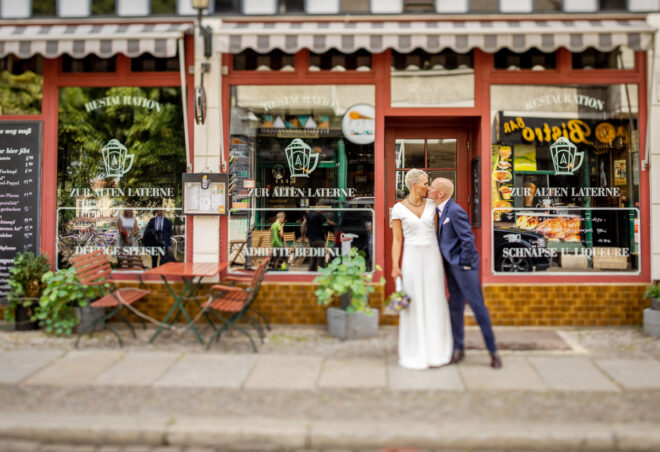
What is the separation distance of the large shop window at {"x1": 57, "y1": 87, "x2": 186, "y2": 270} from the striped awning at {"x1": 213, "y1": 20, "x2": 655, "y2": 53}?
157 centimetres

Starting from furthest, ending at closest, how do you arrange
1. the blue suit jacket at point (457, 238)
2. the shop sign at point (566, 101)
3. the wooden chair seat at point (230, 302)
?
the shop sign at point (566, 101) → the wooden chair seat at point (230, 302) → the blue suit jacket at point (457, 238)

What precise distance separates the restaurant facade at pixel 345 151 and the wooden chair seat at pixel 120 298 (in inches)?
27.0

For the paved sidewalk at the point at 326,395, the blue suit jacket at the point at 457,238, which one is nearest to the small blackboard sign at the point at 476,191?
the paved sidewalk at the point at 326,395

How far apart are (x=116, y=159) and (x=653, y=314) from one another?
7.22 metres

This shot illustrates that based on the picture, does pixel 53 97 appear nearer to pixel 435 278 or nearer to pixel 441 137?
pixel 441 137

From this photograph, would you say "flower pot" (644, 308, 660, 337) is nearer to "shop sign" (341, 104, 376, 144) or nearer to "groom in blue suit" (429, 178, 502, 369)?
"groom in blue suit" (429, 178, 502, 369)

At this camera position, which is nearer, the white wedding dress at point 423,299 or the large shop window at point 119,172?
the white wedding dress at point 423,299

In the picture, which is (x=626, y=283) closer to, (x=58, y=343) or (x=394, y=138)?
(x=394, y=138)

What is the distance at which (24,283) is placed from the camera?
698cm

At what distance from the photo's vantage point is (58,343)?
21.2 ft

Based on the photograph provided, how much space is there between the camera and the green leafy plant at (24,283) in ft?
22.7

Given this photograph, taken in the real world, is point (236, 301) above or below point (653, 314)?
above

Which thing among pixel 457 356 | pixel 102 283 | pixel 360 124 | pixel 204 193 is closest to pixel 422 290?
pixel 457 356

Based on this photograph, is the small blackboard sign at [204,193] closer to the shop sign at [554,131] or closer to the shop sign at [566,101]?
the shop sign at [554,131]
